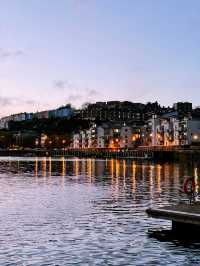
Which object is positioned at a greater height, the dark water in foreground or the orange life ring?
the orange life ring

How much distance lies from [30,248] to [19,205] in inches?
724

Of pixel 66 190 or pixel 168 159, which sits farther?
pixel 168 159

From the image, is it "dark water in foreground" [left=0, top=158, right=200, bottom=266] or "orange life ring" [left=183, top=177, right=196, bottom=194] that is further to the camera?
"orange life ring" [left=183, top=177, right=196, bottom=194]

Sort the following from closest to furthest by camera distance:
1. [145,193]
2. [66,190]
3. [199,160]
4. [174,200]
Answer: [174,200]
[145,193]
[66,190]
[199,160]

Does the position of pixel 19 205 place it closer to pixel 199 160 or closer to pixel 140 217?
pixel 140 217

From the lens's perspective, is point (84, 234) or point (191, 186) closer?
point (84, 234)

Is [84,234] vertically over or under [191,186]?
under

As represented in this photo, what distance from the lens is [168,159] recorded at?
190375 millimetres

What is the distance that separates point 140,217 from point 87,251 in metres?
11.2

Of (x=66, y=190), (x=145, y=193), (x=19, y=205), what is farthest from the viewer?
(x=66, y=190)

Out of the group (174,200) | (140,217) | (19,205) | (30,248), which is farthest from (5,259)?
(174,200)

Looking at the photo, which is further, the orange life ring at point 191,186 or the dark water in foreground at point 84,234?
the orange life ring at point 191,186

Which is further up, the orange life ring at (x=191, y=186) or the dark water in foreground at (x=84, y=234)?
the orange life ring at (x=191, y=186)

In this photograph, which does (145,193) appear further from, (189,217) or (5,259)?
(5,259)
